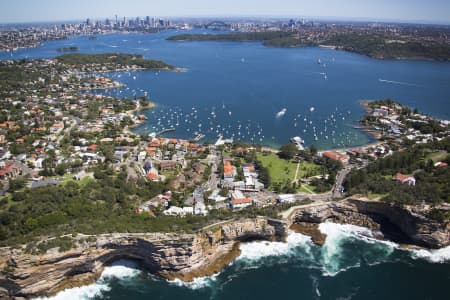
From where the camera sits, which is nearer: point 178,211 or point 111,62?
point 178,211

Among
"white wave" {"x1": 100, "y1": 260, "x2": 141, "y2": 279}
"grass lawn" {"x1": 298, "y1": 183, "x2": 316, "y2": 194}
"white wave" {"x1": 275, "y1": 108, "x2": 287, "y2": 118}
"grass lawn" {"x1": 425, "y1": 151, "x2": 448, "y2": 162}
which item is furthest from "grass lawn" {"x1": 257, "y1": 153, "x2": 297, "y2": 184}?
"white wave" {"x1": 275, "y1": 108, "x2": 287, "y2": 118}

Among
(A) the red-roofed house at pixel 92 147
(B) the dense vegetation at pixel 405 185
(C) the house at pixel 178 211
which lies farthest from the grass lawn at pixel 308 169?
(A) the red-roofed house at pixel 92 147

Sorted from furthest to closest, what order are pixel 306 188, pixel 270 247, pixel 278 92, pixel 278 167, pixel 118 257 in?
pixel 278 92
pixel 278 167
pixel 306 188
pixel 270 247
pixel 118 257

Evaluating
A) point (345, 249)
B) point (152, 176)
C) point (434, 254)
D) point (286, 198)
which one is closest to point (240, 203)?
point (286, 198)

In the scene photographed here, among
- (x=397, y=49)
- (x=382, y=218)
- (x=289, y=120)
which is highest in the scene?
(x=397, y=49)

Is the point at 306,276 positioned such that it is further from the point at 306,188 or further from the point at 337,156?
the point at 337,156

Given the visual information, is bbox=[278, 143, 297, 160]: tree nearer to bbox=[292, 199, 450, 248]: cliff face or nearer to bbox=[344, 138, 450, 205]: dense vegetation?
bbox=[344, 138, 450, 205]: dense vegetation

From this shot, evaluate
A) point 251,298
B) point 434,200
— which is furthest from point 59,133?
point 434,200
